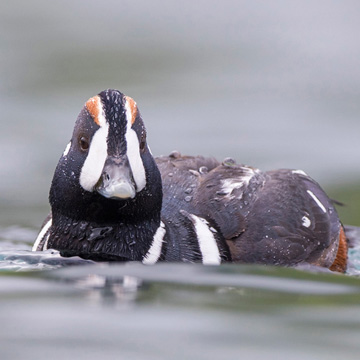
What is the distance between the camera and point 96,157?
18.0 ft

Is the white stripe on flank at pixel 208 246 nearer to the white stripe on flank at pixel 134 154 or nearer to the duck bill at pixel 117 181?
the white stripe on flank at pixel 134 154

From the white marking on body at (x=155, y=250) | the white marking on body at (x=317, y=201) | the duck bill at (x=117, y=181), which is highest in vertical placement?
the duck bill at (x=117, y=181)

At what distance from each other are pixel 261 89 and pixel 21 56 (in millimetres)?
2415

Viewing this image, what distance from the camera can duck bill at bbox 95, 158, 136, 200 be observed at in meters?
5.30

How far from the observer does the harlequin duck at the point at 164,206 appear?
5539mm

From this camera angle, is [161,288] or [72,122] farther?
[72,122]

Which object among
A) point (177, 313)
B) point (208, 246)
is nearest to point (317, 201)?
point (208, 246)

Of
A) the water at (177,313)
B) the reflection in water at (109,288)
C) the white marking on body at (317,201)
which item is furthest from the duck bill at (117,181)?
the white marking on body at (317,201)

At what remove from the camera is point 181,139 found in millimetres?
9102

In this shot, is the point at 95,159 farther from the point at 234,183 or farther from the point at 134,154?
the point at 234,183

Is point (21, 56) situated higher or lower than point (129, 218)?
higher

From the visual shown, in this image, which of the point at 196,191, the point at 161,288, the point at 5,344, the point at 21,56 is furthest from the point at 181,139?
the point at 5,344

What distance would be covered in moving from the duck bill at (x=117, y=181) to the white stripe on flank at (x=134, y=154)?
0.24 feet

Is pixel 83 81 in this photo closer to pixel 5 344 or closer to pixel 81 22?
pixel 81 22
